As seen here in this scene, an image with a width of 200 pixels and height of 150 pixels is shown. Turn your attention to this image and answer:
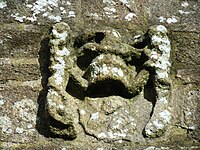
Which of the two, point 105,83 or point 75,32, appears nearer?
point 105,83

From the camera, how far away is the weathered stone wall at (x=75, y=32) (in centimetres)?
265

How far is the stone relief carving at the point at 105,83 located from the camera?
2.63m

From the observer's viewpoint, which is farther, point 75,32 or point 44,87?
point 75,32

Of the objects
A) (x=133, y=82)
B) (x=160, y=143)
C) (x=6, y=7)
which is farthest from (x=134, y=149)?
(x=6, y=7)

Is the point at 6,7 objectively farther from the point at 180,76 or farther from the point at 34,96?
the point at 180,76

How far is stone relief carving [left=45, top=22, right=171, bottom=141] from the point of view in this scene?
2633 mm

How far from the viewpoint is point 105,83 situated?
2.72 m

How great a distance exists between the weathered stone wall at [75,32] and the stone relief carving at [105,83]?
0.19 feet

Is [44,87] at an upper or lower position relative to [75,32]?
lower

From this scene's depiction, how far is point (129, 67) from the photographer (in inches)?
111

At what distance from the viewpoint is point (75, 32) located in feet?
9.55

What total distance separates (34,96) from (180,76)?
0.70 meters

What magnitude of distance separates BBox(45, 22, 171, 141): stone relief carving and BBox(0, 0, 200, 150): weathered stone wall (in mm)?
58

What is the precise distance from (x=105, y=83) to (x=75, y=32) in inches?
13.4
